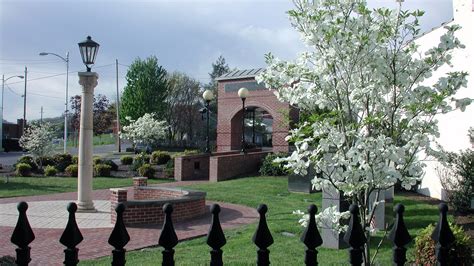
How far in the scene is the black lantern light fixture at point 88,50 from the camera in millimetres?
12026

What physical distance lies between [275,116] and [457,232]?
Answer: 2098cm

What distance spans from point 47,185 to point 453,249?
1763 cm

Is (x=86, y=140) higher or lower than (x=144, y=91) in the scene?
lower

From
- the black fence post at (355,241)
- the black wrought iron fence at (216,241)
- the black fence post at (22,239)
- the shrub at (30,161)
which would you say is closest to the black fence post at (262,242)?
the black wrought iron fence at (216,241)

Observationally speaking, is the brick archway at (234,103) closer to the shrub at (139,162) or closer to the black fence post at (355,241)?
the shrub at (139,162)

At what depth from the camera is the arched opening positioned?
94.2 ft

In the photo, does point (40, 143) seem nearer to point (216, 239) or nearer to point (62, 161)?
point (62, 161)

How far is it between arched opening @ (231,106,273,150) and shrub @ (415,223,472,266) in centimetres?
2212

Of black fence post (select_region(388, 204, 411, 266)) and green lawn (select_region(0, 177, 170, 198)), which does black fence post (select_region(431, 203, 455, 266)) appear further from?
green lawn (select_region(0, 177, 170, 198))

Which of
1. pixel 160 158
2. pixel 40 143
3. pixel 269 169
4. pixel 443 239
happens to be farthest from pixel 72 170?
pixel 443 239

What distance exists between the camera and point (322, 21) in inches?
141

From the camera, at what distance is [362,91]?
3.37 m

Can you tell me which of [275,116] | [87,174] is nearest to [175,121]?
[275,116]

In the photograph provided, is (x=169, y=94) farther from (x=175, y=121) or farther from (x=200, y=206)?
(x=200, y=206)
